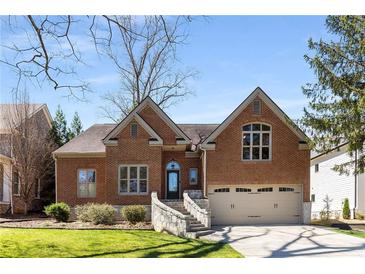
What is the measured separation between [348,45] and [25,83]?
24.7 ft

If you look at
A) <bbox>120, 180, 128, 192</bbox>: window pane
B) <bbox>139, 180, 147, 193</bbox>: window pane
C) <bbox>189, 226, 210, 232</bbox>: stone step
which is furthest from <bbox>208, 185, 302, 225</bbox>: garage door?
<bbox>120, 180, 128, 192</bbox>: window pane

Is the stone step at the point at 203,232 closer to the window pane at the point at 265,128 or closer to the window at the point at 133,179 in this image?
the window at the point at 133,179

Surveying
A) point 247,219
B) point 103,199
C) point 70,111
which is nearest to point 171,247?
point 70,111

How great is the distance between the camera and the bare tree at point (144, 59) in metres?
10.9

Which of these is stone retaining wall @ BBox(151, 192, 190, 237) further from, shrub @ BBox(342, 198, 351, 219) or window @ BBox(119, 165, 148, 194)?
shrub @ BBox(342, 198, 351, 219)

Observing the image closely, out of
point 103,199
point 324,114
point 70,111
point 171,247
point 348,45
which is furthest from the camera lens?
point 103,199

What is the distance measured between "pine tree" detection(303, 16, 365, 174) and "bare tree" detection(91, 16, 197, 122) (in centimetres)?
355

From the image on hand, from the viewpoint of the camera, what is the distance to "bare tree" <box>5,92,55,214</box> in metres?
14.9

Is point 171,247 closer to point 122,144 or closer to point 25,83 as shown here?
point 25,83

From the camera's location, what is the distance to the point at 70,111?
1263 cm

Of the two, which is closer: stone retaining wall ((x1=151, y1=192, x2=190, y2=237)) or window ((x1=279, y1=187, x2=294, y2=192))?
stone retaining wall ((x1=151, y1=192, x2=190, y2=237))

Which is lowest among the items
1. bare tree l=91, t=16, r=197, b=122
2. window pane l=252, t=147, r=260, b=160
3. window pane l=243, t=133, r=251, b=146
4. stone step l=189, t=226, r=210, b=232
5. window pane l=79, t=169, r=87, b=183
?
stone step l=189, t=226, r=210, b=232

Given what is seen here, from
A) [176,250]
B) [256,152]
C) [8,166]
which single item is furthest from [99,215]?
[256,152]

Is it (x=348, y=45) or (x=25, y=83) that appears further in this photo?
(x=348, y=45)
